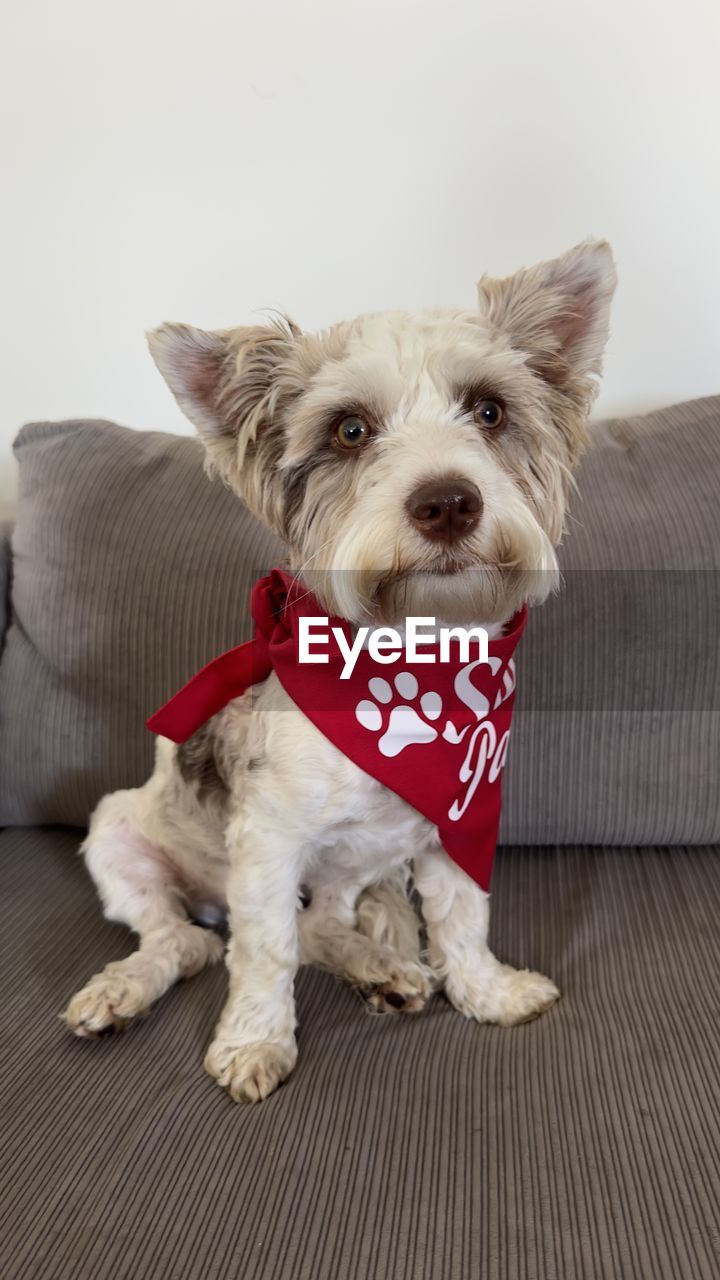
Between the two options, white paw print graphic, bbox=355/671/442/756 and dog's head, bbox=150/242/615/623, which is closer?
dog's head, bbox=150/242/615/623

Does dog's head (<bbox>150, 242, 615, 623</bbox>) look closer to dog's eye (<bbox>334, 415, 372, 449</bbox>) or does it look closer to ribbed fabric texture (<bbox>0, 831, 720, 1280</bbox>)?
dog's eye (<bbox>334, 415, 372, 449</bbox>)

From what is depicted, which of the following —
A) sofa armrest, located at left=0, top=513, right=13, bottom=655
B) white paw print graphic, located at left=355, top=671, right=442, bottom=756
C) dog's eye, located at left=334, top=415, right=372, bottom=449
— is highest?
dog's eye, located at left=334, top=415, right=372, bottom=449

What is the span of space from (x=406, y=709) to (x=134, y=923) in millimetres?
736

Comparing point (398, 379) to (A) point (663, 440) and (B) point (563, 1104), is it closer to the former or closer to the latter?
(A) point (663, 440)

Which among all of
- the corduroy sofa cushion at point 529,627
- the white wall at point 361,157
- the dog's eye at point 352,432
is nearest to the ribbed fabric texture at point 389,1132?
the corduroy sofa cushion at point 529,627

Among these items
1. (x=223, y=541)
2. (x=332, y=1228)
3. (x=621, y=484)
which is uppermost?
(x=621, y=484)

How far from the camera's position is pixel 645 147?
208 cm

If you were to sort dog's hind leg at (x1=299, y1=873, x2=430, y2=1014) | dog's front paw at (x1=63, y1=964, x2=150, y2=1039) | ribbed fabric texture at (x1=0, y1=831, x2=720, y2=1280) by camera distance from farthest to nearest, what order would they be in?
dog's hind leg at (x1=299, y1=873, x2=430, y2=1014)
dog's front paw at (x1=63, y1=964, x2=150, y2=1039)
ribbed fabric texture at (x1=0, y1=831, x2=720, y2=1280)

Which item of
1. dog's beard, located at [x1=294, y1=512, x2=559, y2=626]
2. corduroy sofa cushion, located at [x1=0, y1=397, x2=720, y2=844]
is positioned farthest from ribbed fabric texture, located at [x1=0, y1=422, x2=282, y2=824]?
dog's beard, located at [x1=294, y1=512, x2=559, y2=626]

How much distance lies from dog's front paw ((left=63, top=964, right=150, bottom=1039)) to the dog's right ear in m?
0.90

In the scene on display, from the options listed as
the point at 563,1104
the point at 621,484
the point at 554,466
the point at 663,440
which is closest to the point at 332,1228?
the point at 563,1104

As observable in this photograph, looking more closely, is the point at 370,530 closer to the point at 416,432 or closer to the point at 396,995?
the point at 416,432

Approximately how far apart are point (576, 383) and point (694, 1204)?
1.15m

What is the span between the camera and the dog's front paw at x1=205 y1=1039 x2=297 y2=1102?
1.33m
